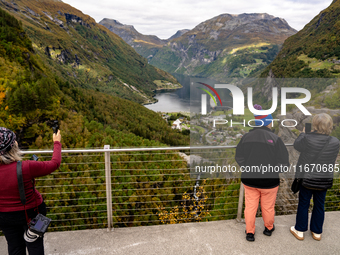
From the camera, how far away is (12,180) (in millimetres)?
1677

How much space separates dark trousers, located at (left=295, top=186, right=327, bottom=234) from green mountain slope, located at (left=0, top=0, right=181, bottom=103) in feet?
360

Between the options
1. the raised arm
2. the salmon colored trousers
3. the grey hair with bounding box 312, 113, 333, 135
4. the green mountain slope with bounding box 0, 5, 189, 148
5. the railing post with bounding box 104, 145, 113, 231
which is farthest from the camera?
the green mountain slope with bounding box 0, 5, 189, 148

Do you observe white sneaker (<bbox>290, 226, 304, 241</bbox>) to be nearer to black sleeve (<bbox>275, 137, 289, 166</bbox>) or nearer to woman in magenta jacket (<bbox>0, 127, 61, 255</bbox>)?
black sleeve (<bbox>275, 137, 289, 166</bbox>)

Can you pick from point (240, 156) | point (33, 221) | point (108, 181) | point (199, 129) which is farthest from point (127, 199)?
point (33, 221)

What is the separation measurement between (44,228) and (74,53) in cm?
15879

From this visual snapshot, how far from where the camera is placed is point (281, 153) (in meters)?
2.47

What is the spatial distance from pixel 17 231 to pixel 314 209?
3.36 meters

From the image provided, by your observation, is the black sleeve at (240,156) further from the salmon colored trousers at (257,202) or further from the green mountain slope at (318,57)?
the green mountain slope at (318,57)

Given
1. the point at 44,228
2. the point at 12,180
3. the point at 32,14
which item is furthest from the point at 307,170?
the point at 32,14

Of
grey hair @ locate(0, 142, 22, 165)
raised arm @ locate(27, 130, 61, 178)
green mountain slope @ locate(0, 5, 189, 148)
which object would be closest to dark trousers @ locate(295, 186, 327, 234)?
raised arm @ locate(27, 130, 61, 178)

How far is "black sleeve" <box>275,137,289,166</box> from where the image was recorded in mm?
2464

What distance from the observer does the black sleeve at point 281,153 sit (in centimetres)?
246

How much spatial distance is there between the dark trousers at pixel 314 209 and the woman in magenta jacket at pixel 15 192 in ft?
9.47

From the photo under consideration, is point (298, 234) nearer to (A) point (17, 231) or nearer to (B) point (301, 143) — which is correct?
(B) point (301, 143)
